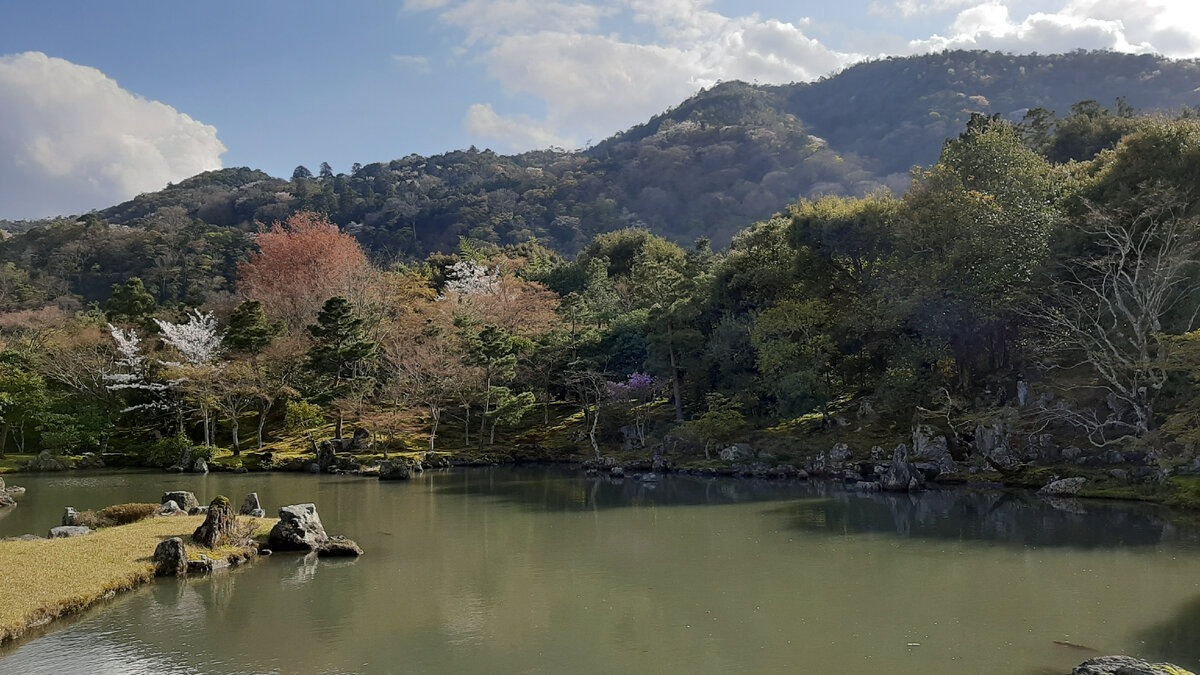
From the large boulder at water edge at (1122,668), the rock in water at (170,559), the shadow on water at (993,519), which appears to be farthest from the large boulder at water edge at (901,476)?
the rock in water at (170,559)

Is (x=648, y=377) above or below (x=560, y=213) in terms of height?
below

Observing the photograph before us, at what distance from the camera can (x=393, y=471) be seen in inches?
1120

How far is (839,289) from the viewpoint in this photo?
3178 cm

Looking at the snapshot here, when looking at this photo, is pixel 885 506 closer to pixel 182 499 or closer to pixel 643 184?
pixel 182 499

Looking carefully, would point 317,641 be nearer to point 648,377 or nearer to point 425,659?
point 425,659

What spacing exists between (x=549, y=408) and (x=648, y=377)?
8.03 metres

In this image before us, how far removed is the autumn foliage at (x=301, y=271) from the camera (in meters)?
42.8

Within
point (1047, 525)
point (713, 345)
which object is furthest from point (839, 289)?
point (1047, 525)

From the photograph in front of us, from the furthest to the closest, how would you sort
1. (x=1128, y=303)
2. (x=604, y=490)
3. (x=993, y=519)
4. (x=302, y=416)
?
(x=302, y=416) < (x=604, y=490) < (x=1128, y=303) < (x=993, y=519)

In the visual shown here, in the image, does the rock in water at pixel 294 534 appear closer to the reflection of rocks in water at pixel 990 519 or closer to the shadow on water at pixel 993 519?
the shadow on water at pixel 993 519

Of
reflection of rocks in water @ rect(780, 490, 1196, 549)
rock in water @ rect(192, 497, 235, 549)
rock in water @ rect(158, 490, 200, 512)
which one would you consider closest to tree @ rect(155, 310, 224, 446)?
rock in water @ rect(158, 490, 200, 512)

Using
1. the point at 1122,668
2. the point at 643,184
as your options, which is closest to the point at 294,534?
the point at 1122,668

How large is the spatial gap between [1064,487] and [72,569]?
23558mm

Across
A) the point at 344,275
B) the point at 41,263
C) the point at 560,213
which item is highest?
the point at 560,213
